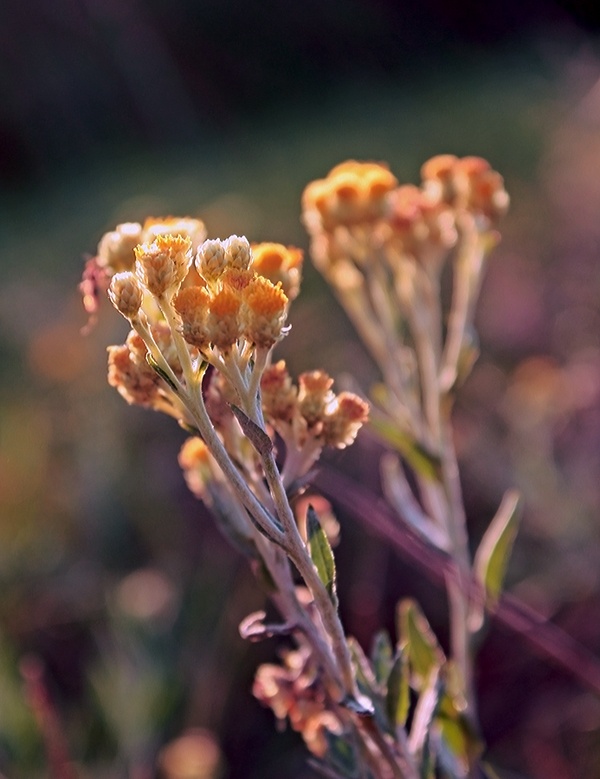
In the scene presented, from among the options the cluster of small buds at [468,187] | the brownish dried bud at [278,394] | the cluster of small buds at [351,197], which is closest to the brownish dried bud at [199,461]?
the brownish dried bud at [278,394]

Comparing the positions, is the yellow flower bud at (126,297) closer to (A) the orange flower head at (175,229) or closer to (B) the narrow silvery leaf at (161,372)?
(B) the narrow silvery leaf at (161,372)

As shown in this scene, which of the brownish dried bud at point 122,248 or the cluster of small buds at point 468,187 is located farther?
Answer: the cluster of small buds at point 468,187

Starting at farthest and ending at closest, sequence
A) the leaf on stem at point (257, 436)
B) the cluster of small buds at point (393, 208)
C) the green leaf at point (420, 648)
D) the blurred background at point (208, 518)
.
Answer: the blurred background at point (208, 518) → the cluster of small buds at point (393, 208) → the green leaf at point (420, 648) → the leaf on stem at point (257, 436)

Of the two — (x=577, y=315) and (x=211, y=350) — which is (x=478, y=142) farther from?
(x=211, y=350)

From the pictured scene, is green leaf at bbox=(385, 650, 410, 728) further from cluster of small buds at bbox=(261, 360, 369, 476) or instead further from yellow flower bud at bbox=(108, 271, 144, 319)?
yellow flower bud at bbox=(108, 271, 144, 319)

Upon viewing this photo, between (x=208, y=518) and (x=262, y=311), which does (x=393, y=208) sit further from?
(x=208, y=518)

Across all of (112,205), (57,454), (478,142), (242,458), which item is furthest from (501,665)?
(112,205)
